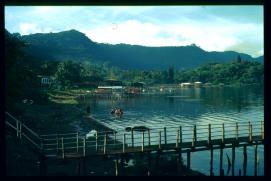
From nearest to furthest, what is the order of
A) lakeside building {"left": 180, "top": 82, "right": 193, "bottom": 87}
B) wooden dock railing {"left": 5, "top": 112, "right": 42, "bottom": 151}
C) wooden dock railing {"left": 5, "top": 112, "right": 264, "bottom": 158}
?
wooden dock railing {"left": 5, "top": 112, "right": 42, "bottom": 151} < wooden dock railing {"left": 5, "top": 112, "right": 264, "bottom": 158} < lakeside building {"left": 180, "top": 82, "right": 193, "bottom": 87}

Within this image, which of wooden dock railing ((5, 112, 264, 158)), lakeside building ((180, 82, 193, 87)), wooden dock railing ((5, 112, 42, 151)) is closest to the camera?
wooden dock railing ((5, 112, 42, 151))

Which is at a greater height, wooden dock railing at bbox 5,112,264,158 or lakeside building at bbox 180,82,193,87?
lakeside building at bbox 180,82,193,87

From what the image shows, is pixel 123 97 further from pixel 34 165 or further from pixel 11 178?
pixel 11 178

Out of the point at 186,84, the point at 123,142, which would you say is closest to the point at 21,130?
the point at 123,142

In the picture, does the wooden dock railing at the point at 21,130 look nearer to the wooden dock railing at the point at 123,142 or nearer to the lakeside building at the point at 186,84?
the wooden dock railing at the point at 123,142

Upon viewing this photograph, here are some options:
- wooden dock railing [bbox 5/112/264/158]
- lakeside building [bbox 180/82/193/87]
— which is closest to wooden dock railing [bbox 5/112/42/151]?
wooden dock railing [bbox 5/112/264/158]

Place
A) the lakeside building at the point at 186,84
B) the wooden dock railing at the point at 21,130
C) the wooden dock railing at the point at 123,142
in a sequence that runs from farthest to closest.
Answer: the lakeside building at the point at 186,84, the wooden dock railing at the point at 123,142, the wooden dock railing at the point at 21,130

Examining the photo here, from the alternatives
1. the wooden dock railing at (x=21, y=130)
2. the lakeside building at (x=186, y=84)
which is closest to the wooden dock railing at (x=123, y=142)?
the wooden dock railing at (x=21, y=130)

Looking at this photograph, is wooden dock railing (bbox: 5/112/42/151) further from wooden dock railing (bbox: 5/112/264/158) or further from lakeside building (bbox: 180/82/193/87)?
lakeside building (bbox: 180/82/193/87)

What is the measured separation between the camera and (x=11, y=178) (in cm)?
390

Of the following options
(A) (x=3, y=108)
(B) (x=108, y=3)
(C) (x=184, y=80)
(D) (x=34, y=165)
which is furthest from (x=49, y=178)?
(C) (x=184, y=80)

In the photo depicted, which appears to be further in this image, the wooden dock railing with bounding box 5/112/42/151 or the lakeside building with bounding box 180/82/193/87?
the lakeside building with bounding box 180/82/193/87

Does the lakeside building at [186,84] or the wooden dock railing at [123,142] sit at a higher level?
the lakeside building at [186,84]

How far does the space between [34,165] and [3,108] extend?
14.5 meters
